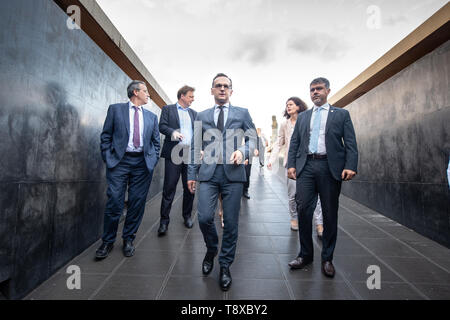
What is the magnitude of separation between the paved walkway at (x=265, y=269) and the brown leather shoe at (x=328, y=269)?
6cm

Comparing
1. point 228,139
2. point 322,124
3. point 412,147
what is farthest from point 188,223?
point 412,147

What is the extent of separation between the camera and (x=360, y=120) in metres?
6.26

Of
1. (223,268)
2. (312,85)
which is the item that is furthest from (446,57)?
(223,268)

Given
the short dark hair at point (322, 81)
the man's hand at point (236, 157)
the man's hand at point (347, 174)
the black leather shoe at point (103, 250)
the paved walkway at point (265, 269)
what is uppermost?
the short dark hair at point (322, 81)

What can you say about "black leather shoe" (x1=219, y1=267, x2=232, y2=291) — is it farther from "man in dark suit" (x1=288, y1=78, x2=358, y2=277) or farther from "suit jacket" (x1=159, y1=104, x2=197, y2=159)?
"suit jacket" (x1=159, y1=104, x2=197, y2=159)

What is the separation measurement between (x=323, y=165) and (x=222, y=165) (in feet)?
3.74

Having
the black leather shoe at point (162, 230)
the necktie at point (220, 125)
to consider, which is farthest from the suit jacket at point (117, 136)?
the necktie at point (220, 125)

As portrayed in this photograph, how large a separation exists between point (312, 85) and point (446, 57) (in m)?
2.15

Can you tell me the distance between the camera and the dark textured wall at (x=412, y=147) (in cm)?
354

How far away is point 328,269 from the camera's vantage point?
102 inches

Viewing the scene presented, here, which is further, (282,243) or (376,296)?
(282,243)

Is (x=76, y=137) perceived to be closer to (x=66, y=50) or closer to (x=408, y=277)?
(x=66, y=50)

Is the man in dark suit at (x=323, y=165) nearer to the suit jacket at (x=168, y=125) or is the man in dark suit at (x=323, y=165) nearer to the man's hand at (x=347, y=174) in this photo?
the man's hand at (x=347, y=174)

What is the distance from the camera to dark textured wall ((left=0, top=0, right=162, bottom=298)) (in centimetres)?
201
